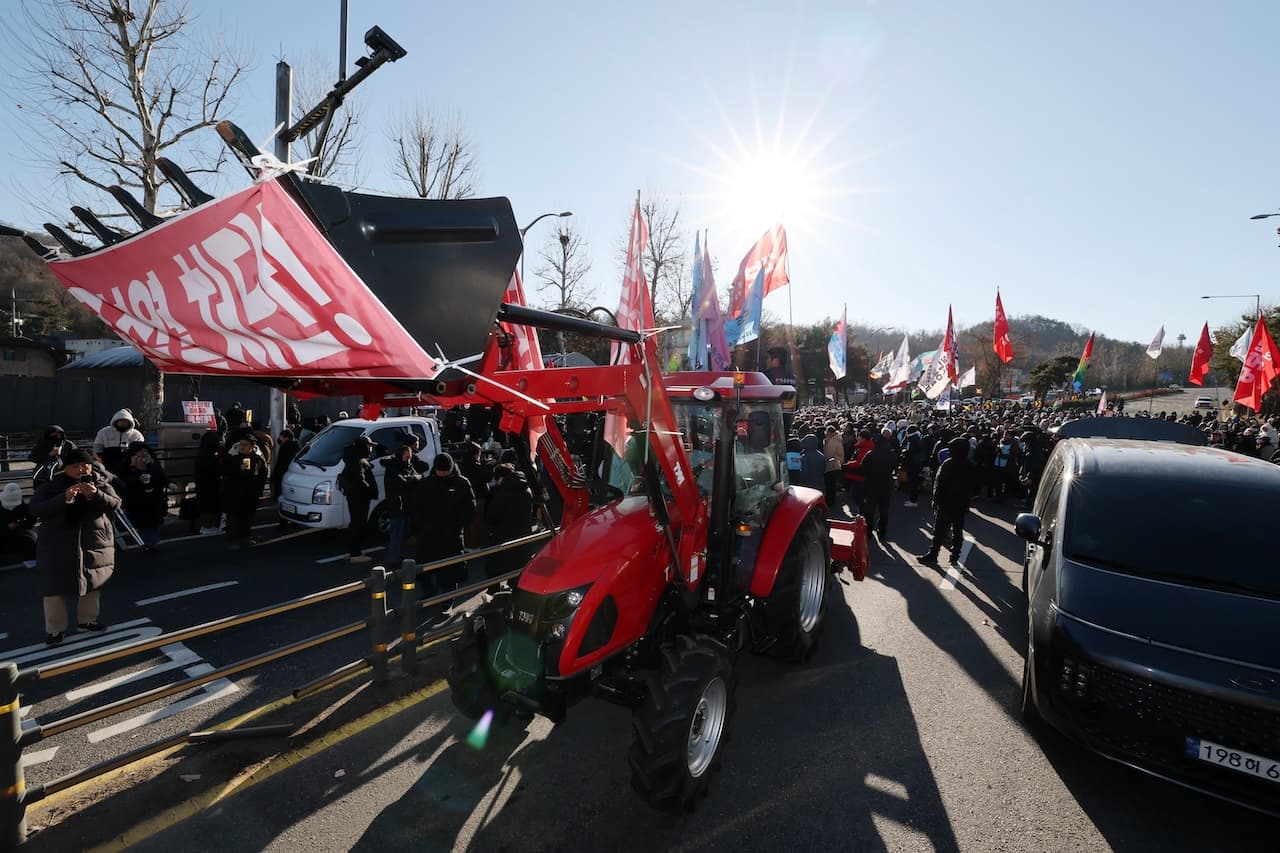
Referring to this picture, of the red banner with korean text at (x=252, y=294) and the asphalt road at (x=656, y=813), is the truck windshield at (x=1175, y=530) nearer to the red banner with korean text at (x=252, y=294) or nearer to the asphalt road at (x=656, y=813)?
the asphalt road at (x=656, y=813)

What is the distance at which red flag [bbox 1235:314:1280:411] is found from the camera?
1633cm

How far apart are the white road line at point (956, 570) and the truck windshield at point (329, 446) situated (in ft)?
29.4

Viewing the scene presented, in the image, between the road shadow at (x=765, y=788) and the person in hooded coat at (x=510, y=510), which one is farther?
the person in hooded coat at (x=510, y=510)

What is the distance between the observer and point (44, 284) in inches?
2124

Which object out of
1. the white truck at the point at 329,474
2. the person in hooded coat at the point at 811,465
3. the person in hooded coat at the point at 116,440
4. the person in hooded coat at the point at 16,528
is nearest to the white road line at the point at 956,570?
the person in hooded coat at the point at 811,465

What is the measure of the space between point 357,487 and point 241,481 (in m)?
1.78

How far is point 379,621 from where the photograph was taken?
15.7 ft

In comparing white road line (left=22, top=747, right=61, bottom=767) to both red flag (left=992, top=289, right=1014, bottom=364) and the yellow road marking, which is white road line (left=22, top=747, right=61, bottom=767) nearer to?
the yellow road marking

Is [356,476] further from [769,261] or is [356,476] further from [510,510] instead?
[769,261]

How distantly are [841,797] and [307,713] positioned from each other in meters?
3.67

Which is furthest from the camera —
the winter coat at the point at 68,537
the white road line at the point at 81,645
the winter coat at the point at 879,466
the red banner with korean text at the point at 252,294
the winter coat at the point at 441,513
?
the winter coat at the point at 879,466

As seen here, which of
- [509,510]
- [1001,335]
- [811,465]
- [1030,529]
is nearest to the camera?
[1030,529]

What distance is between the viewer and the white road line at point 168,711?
4.45 metres

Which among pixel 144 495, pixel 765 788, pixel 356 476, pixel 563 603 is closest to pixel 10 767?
pixel 563 603
